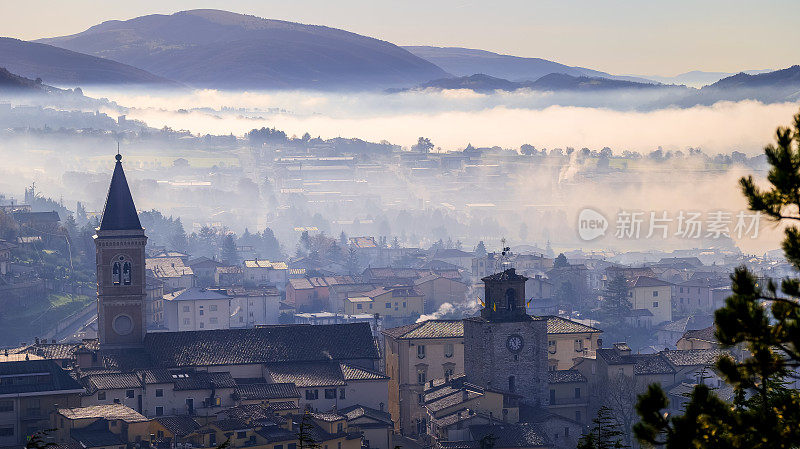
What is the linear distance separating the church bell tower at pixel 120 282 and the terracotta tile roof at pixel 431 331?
1209 cm

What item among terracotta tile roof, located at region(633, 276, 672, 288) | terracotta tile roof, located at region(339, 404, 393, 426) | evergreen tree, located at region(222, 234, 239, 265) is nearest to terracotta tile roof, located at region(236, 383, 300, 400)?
terracotta tile roof, located at region(339, 404, 393, 426)

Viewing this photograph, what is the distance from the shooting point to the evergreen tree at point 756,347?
18016 mm

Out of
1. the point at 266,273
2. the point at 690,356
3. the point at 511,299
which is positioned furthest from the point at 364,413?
the point at 266,273

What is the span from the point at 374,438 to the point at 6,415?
45.9ft

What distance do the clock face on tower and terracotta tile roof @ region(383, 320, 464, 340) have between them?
598 centimetres

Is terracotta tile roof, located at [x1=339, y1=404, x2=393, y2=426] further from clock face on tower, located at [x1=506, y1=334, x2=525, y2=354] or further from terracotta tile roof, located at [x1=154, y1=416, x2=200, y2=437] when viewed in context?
clock face on tower, located at [x1=506, y1=334, x2=525, y2=354]

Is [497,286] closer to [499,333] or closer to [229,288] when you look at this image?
[499,333]

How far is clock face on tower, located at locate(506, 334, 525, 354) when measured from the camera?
65.9 m

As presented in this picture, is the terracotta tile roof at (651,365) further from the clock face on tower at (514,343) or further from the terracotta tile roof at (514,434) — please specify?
the terracotta tile roof at (514,434)

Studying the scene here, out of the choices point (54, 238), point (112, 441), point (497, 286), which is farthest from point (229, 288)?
point (112, 441)

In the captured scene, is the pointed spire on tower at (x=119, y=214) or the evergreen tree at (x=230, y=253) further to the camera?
the evergreen tree at (x=230, y=253)

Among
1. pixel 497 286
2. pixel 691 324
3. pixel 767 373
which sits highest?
pixel 767 373

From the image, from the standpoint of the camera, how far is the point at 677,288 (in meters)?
136

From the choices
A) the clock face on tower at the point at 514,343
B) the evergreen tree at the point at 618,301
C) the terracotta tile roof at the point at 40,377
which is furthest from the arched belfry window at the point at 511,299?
the evergreen tree at the point at 618,301
